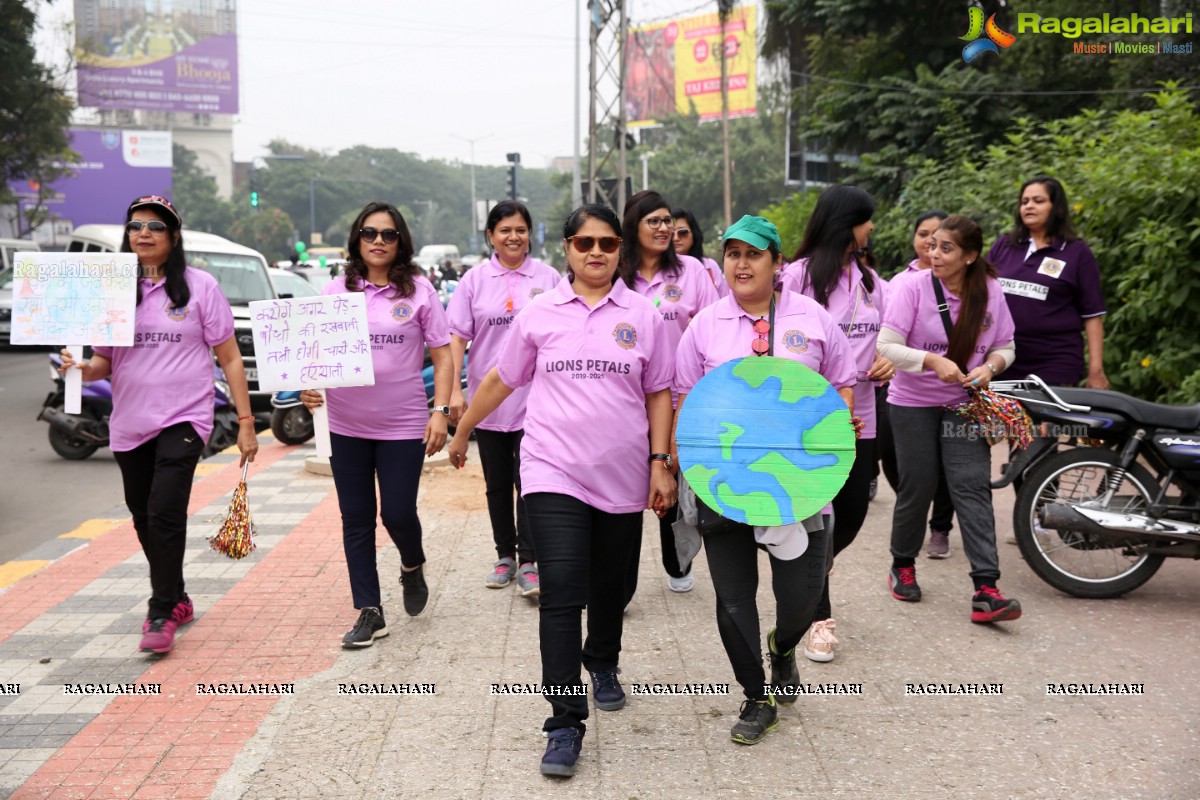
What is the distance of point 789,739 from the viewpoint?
394 cm

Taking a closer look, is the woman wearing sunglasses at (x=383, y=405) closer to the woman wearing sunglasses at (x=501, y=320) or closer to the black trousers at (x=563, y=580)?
the woman wearing sunglasses at (x=501, y=320)

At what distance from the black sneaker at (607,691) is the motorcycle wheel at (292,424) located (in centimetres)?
739

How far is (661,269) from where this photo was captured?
584 cm

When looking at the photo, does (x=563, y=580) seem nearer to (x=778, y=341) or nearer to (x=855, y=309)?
(x=778, y=341)

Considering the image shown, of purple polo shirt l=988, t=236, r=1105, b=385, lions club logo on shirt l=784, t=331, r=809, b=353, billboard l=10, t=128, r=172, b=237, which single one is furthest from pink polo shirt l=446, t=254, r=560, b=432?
billboard l=10, t=128, r=172, b=237

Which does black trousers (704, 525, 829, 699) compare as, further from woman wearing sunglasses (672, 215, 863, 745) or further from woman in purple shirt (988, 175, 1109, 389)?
woman in purple shirt (988, 175, 1109, 389)

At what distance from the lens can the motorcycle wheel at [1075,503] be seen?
17.7ft

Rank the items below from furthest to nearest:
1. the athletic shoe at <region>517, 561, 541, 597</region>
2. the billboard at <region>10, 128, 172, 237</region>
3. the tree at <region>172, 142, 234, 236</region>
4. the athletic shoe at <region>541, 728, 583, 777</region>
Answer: the tree at <region>172, 142, 234, 236</region>
the billboard at <region>10, 128, 172, 237</region>
the athletic shoe at <region>517, 561, 541, 597</region>
the athletic shoe at <region>541, 728, 583, 777</region>

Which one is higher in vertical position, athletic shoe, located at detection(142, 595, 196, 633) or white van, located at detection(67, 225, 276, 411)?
white van, located at detection(67, 225, 276, 411)

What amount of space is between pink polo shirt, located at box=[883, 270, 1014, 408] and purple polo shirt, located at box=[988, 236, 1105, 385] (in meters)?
0.87

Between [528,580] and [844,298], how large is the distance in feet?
6.91

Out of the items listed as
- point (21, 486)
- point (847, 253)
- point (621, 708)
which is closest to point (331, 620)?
point (621, 708)

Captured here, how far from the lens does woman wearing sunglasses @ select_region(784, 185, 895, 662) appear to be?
15.3 ft

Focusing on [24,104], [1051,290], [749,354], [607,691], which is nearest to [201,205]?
[24,104]
